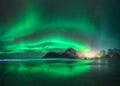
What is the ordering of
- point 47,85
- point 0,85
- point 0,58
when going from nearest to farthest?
point 0,85 → point 47,85 → point 0,58

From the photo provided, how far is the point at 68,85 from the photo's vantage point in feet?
17.5

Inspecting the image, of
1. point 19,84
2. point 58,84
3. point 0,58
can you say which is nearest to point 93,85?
point 58,84

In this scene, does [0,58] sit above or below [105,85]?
above

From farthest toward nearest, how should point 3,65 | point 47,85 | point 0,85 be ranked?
point 3,65
point 47,85
point 0,85

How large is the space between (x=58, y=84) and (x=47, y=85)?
0.26 m

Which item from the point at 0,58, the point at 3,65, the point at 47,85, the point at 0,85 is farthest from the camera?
the point at 3,65

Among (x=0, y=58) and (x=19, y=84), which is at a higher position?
(x=0, y=58)

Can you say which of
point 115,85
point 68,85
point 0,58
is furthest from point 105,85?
point 0,58

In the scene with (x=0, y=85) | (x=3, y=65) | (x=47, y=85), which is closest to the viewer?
(x=0, y=85)

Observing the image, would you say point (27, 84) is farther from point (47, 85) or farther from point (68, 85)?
point (68, 85)

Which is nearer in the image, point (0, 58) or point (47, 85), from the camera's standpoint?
point (47, 85)

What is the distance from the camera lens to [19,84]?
5312 millimetres

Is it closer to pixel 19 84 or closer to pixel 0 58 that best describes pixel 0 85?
pixel 19 84

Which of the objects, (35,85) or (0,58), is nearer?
(35,85)
